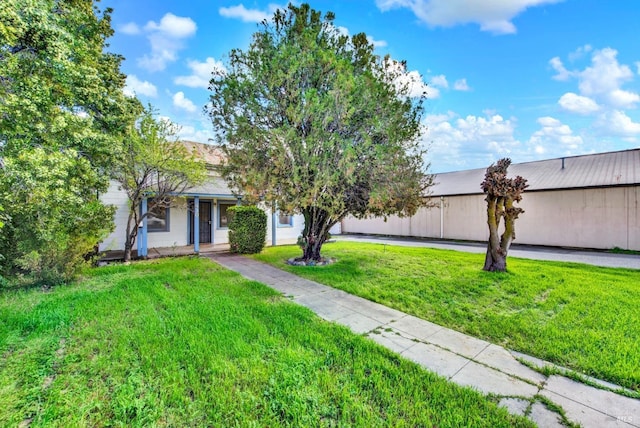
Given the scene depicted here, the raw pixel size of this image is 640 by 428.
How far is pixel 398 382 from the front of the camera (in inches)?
101

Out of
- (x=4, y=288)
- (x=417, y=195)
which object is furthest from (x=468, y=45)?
(x=4, y=288)

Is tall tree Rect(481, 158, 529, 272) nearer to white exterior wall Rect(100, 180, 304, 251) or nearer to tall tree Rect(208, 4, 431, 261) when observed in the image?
tall tree Rect(208, 4, 431, 261)

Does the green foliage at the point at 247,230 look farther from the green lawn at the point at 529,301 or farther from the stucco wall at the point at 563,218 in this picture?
Answer: the stucco wall at the point at 563,218

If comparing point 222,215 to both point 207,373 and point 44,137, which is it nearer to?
point 44,137

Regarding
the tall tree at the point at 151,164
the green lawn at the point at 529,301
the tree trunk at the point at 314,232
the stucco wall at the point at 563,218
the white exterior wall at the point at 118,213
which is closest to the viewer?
the green lawn at the point at 529,301

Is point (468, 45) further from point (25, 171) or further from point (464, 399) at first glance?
point (25, 171)

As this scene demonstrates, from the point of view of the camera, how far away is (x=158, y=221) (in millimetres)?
11688

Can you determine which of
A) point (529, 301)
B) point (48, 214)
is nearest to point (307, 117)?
point (48, 214)

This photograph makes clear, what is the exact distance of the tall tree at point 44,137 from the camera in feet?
15.5

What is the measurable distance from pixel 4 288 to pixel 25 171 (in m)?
3.00

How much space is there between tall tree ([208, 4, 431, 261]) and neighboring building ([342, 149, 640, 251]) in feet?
20.8

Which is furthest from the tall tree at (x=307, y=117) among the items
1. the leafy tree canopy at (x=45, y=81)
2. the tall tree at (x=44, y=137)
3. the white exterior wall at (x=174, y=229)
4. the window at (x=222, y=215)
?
the window at (x=222, y=215)

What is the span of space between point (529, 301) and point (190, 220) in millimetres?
12752

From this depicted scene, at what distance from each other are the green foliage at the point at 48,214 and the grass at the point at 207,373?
4.92 feet
